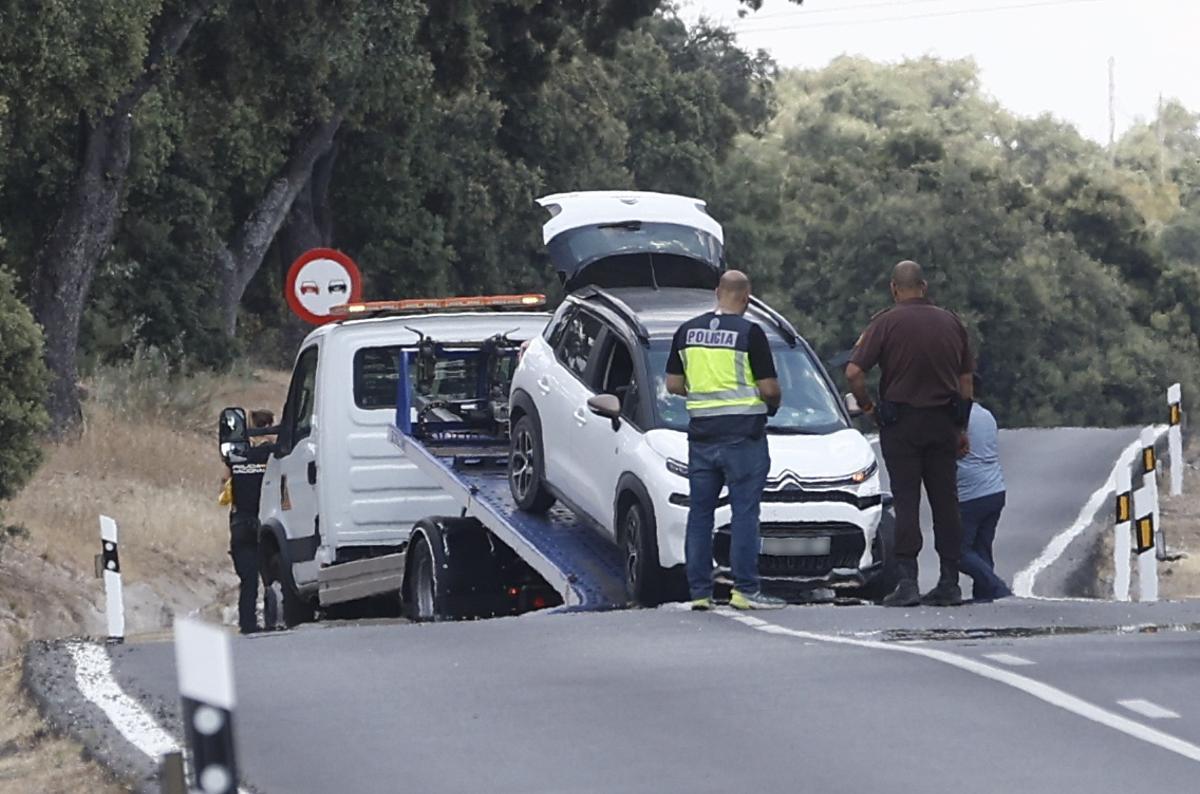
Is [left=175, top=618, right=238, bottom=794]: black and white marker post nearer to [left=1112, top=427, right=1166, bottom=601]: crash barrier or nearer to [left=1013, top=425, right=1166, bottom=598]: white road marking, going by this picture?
[left=1013, top=425, right=1166, bottom=598]: white road marking

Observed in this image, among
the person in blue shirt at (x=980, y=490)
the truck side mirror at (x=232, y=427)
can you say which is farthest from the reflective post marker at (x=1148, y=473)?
the truck side mirror at (x=232, y=427)

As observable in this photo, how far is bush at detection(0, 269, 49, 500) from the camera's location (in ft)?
61.6

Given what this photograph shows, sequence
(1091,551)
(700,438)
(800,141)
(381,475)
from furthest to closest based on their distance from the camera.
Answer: (800,141)
(1091,551)
(381,475)
(700,438)

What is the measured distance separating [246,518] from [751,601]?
238 inches

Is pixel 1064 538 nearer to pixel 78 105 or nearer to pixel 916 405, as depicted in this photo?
pixel 78 105

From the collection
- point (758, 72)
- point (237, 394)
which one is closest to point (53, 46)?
point (237, 394)

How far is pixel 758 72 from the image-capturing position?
66.1m

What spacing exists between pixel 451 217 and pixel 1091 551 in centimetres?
2229

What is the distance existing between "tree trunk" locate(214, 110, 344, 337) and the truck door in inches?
705

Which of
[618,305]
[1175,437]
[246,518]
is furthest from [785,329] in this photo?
[1175,437]

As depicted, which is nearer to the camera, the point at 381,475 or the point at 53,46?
the point at 381,475

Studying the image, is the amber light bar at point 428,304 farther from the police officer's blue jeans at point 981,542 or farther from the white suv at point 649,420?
the police officer's blue jeans at point 981,542

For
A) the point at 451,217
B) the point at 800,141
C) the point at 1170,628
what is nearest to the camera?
the point at 1170,628

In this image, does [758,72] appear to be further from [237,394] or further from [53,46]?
[53,46]
